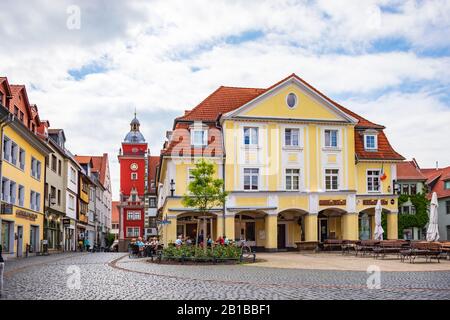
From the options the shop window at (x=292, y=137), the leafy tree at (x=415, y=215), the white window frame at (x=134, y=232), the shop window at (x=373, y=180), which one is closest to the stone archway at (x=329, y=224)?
the shop window at (x=373, y=180)

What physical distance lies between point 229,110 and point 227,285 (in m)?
30.6

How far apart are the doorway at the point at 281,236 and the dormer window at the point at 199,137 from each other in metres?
9.10

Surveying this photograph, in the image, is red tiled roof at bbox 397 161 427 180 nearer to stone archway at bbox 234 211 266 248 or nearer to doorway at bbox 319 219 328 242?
doorway at bbox 319 219 328 242

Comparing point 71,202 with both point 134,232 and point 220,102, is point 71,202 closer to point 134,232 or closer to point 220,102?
point 220,102

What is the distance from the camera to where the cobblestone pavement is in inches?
552

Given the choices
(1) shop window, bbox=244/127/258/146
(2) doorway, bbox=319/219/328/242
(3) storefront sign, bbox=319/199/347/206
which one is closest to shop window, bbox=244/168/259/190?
(1) shop window, bbox=244/127/258/146

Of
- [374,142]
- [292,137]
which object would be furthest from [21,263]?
[374,142]

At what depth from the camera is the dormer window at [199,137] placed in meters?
44.0

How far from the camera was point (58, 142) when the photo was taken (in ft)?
177

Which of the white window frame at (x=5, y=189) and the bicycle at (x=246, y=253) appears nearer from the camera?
the bicycle at (x=246, y=253)

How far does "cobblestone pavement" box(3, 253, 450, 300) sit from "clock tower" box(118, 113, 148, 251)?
65794 mm

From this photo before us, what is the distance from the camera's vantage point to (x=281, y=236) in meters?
47.4

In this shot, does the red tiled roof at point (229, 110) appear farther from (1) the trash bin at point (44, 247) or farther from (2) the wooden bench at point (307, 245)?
(1) the trash bin at point (44, 247)
